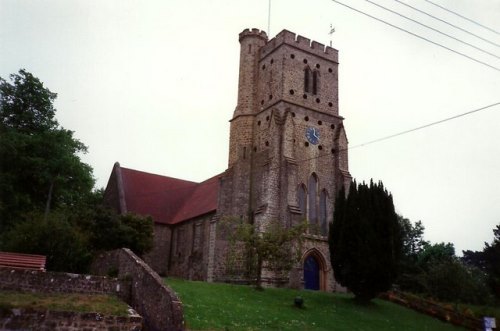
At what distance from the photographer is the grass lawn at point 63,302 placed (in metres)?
14.1

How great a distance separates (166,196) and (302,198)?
1476 cm

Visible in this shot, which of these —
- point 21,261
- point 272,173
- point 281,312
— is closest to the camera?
point 21,261

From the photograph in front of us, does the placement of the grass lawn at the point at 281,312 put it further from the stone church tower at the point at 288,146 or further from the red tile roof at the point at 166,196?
the red tile roof at the point at 166,196

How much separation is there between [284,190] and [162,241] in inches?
526

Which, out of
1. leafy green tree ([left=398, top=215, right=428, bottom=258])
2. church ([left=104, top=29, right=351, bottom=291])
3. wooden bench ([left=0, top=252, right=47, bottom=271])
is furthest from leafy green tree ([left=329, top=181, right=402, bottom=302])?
leafy green tree ([left=398, top=215, right=428, bottom=258])

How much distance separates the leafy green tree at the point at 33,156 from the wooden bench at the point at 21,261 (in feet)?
36.7

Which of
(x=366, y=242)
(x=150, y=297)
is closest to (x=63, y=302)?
(x=150, y=297)

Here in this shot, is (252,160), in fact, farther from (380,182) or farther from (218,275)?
(380,182)

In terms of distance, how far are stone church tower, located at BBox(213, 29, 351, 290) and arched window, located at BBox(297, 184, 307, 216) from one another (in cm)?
7

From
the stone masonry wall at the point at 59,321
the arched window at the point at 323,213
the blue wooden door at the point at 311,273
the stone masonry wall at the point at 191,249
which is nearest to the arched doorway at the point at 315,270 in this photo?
the blue wooden door at the point at 311,273

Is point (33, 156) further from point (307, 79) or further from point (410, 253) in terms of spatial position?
point (410, 253)

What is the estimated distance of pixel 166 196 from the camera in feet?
148

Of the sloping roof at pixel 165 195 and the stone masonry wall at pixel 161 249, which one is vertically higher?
the sloping roof at pixel 165 195

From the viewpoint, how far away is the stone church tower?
110ft
